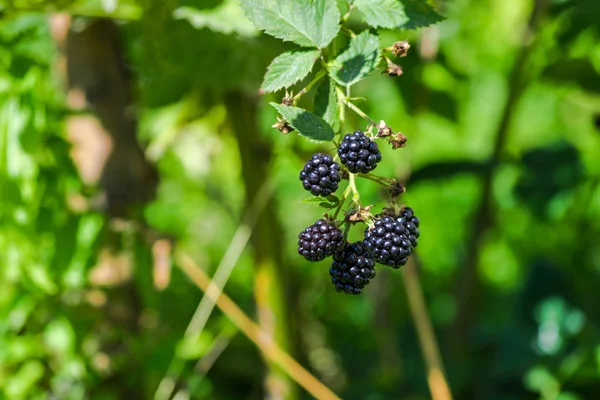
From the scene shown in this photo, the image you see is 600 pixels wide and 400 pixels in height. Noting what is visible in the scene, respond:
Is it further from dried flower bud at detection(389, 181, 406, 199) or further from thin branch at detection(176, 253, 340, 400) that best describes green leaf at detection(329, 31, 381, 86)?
thin branch at detection(176, 253, 340, 400)

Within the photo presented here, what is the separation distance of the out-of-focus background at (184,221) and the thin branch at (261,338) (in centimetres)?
4

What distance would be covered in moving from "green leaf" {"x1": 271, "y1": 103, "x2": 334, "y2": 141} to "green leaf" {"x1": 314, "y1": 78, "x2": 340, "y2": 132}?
0.03 meters

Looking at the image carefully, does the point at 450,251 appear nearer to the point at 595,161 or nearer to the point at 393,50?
the point at 595,161

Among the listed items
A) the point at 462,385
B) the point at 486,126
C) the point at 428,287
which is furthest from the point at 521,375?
the point at 486,126

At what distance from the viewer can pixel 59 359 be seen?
1.38 metres

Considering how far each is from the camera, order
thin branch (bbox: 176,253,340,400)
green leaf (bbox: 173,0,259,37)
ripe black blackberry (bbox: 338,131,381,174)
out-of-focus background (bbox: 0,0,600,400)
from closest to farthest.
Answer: ripe black blackberry (bbox: 338,131,381,174), green leaf (bbox: 173,0,259,37), out-of-focus background (bbox: 0,0,600,400), thin branch (bbox: 176,253,340,400)

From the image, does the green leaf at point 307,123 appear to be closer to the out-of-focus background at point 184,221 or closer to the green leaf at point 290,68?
the green leaf at point 290,68

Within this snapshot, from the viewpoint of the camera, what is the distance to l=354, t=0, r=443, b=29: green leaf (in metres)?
0.69

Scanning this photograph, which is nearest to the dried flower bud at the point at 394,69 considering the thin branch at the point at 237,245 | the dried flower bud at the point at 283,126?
the dried flower bud at the point at 283,126

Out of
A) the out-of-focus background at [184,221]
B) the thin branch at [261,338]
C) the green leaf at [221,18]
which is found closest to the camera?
the green leaf at [221,18]

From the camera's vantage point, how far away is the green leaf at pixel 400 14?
69 cm

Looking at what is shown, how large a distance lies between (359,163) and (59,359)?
3.32 feet

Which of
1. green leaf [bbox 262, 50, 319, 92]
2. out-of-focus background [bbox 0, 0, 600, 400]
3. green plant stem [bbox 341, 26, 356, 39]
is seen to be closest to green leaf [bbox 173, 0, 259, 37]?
out-of-focus background [bbox 0, 0, 600, 400]

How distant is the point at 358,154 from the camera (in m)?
0.60
